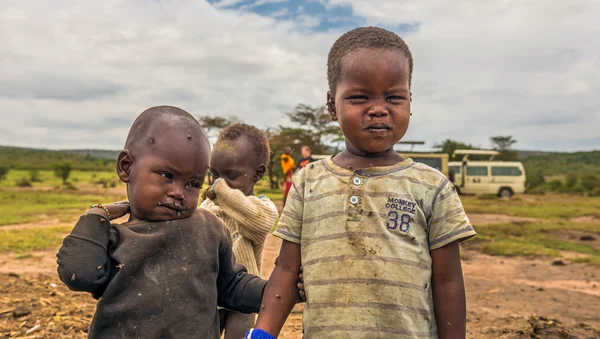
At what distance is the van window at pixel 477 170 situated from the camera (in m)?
27.0

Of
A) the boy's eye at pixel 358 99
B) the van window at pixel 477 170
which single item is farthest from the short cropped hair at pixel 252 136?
the van window at pixel 477 170

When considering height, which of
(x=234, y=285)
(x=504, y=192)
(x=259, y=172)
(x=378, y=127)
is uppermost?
(x=378, y=127)

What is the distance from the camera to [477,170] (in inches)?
1066

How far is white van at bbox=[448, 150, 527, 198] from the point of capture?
87.6 feet

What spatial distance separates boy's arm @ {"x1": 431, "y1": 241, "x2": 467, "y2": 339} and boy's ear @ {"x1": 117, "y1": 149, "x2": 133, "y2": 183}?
3.69ft

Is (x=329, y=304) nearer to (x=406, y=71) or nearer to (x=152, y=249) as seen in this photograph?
(x=152, y=249)

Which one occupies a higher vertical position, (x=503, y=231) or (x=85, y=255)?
(x=85, y=255)

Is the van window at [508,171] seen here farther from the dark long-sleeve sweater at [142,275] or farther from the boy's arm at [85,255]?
the boy's arm at [85,255]

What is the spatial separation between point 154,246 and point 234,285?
43 cm

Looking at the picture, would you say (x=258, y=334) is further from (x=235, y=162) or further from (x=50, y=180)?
(x=50, y=180)

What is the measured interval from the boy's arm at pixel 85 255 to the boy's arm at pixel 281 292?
575 mm

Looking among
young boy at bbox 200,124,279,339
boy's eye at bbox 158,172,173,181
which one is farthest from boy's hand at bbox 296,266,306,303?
young boy at bbox 200,124,279,339

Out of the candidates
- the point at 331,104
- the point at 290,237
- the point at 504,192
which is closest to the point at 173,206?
the point at 290,237

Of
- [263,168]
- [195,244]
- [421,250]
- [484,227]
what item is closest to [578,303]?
[263,168]
